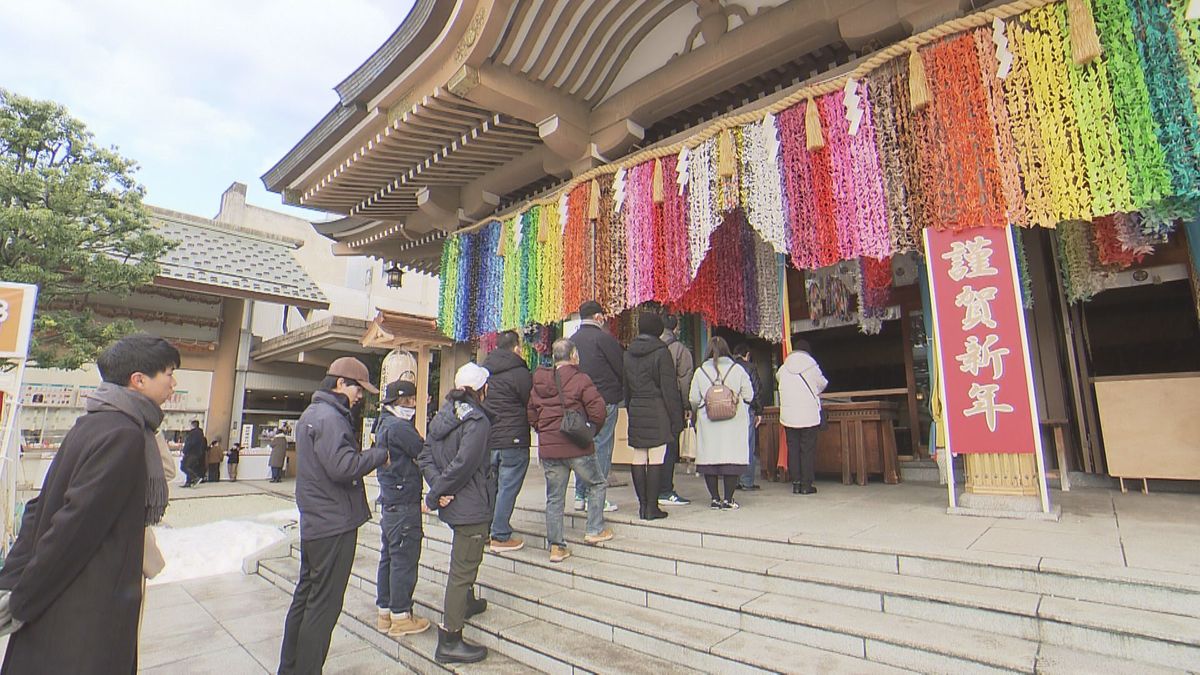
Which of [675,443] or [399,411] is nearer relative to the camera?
[399,411]

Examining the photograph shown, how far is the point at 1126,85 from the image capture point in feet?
12.3

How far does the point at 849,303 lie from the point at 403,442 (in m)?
6.60

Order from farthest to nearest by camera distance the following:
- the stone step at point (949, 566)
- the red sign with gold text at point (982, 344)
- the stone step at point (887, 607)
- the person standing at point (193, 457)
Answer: the person standing at point (193, 457), the red sign with gold text at point (982, 344), the stone step at point (949, 566), the stone step at point (887, 607)

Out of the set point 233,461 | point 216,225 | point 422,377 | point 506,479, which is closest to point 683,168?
point 506,479

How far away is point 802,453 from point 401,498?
405 centimetres

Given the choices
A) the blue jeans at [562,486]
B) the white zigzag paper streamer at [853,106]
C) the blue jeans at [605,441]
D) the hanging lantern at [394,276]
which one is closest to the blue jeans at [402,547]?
the blue jeans at [562,486]

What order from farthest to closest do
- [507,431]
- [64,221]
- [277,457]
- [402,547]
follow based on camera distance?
1. [277,457]
2. [64,221]
3. [507,431]
4. [402,547]

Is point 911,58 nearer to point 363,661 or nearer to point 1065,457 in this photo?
point 1065,457

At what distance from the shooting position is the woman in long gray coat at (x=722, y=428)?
4.89 m

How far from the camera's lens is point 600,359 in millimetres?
4883

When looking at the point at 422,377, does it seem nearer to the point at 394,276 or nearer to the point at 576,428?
the point at 394,276

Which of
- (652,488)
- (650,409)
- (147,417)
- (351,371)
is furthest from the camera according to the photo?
(650,409)

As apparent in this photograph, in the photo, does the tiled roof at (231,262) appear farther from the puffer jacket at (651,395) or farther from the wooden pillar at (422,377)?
the puffer jacket at (651,395)

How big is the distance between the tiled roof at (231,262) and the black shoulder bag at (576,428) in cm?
1489
